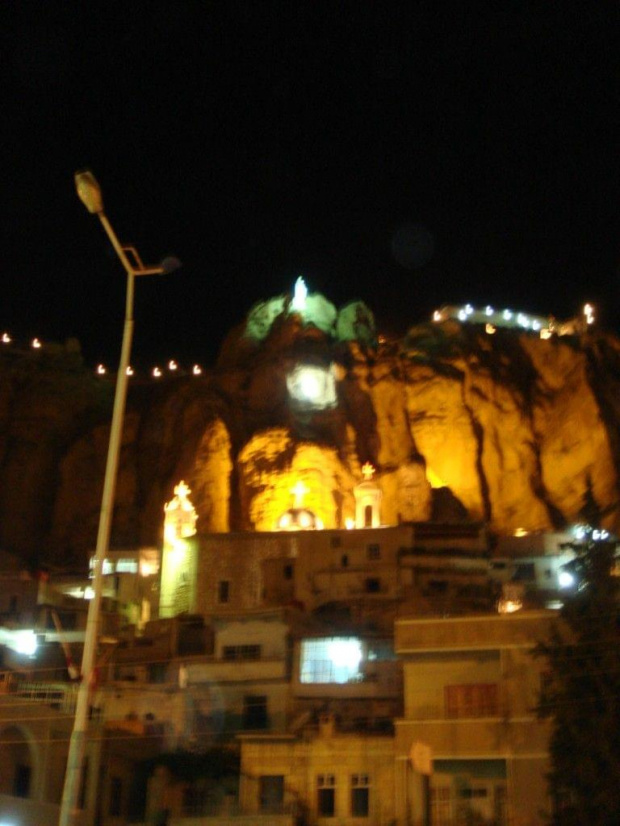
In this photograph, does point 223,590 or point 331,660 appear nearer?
point 331,660

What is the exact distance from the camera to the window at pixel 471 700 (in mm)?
32781

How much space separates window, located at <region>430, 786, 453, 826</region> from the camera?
32219 millimetres

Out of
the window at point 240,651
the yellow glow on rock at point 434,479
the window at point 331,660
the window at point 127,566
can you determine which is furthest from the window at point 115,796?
the yellow glow on rock at point 434,479

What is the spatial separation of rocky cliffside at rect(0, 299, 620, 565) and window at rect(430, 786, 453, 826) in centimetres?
3875

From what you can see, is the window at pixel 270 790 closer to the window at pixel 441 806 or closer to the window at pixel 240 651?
the window at pixel 441 806

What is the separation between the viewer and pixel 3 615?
62.7 metres

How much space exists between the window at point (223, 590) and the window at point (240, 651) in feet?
63.5

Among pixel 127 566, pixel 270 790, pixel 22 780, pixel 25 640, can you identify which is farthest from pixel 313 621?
pixel 127 566

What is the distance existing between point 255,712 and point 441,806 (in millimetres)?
11506

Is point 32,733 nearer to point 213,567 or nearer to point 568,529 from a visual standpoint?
point 213,567

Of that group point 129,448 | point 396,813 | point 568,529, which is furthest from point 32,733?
point 129,448

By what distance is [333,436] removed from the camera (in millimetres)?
77250

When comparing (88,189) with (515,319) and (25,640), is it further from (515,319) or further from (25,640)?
(515,319)

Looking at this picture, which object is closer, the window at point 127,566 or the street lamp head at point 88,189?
the street lamp head at point 88,189
